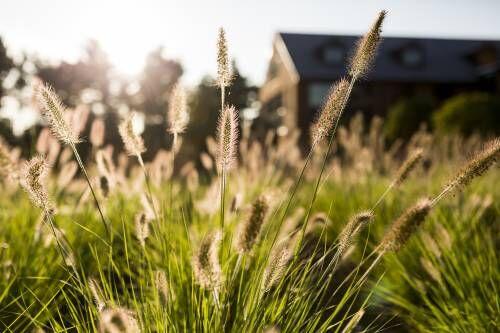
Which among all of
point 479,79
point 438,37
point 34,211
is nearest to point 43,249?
point 34,211

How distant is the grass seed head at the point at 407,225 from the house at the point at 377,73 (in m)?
29.4

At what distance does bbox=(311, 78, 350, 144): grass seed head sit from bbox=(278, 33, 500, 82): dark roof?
97.4 feet

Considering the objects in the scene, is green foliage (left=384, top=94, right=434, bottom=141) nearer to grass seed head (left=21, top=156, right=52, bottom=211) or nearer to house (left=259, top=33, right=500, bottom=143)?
house (left=259, top=33, right=500, bottom=143)

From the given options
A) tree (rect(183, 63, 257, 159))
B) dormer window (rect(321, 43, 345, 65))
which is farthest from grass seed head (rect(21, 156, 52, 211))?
dormer window (rect(321, 43, 345, 65))

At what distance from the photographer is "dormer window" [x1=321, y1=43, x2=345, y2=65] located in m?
32.2

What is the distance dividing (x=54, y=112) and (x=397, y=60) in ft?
115

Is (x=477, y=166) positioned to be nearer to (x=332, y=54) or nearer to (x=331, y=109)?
(x=331, y=109)

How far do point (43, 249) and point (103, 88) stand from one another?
104ft

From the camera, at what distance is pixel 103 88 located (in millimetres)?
32875

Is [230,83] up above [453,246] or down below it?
above

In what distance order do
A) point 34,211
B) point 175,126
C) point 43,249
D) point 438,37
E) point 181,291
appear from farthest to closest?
1. point 438,37
2. point 34,211
3. point 43,249
4. point 181,291
5. point 175,126

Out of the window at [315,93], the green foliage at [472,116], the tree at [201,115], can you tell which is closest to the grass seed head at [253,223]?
the green foliage at [472,116]

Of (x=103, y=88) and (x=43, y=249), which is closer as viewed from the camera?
(x=43, y=249)

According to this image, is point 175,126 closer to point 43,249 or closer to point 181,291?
point 181,291
